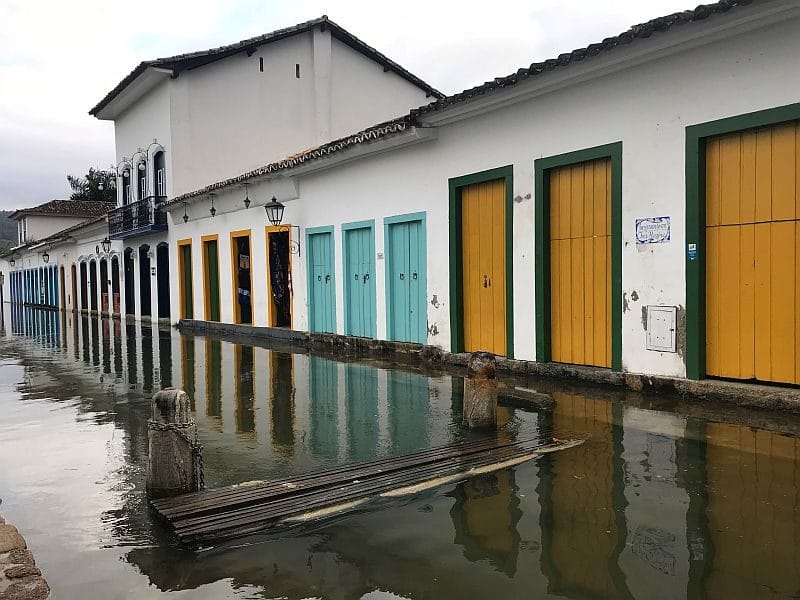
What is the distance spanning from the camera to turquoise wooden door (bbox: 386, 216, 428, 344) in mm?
11816

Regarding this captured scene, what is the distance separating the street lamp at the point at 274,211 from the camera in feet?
51.9

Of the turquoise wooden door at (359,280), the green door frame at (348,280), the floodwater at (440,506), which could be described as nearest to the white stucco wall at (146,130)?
the green door frame at (348,280)

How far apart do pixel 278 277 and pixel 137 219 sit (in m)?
10.4

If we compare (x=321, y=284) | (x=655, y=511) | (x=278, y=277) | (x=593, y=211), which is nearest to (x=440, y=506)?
(x=655, y=511)

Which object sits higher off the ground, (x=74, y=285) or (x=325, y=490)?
(x=74, y=285)

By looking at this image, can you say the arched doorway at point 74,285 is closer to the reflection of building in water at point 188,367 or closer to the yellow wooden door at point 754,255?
the reflection of building in water at point 188,367

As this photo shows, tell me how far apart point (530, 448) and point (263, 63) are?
65.1 ft

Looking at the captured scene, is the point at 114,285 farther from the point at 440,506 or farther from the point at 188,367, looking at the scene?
the point at 440,506

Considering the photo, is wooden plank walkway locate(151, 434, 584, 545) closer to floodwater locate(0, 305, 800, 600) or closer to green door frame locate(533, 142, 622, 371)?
floodwater locate(0, 305, 800, 600)

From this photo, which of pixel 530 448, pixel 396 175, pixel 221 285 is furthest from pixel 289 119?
pixel 530 448

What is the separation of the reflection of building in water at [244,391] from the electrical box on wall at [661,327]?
4.30 metres

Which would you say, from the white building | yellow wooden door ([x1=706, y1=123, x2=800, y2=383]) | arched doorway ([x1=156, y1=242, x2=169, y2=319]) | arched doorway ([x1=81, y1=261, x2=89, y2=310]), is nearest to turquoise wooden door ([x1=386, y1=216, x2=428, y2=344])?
yellow wooden door ([x1=706, y1=123, x2=800, y2=383])

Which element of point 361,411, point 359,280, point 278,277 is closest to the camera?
point 361,411

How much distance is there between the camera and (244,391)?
8.97 metres
